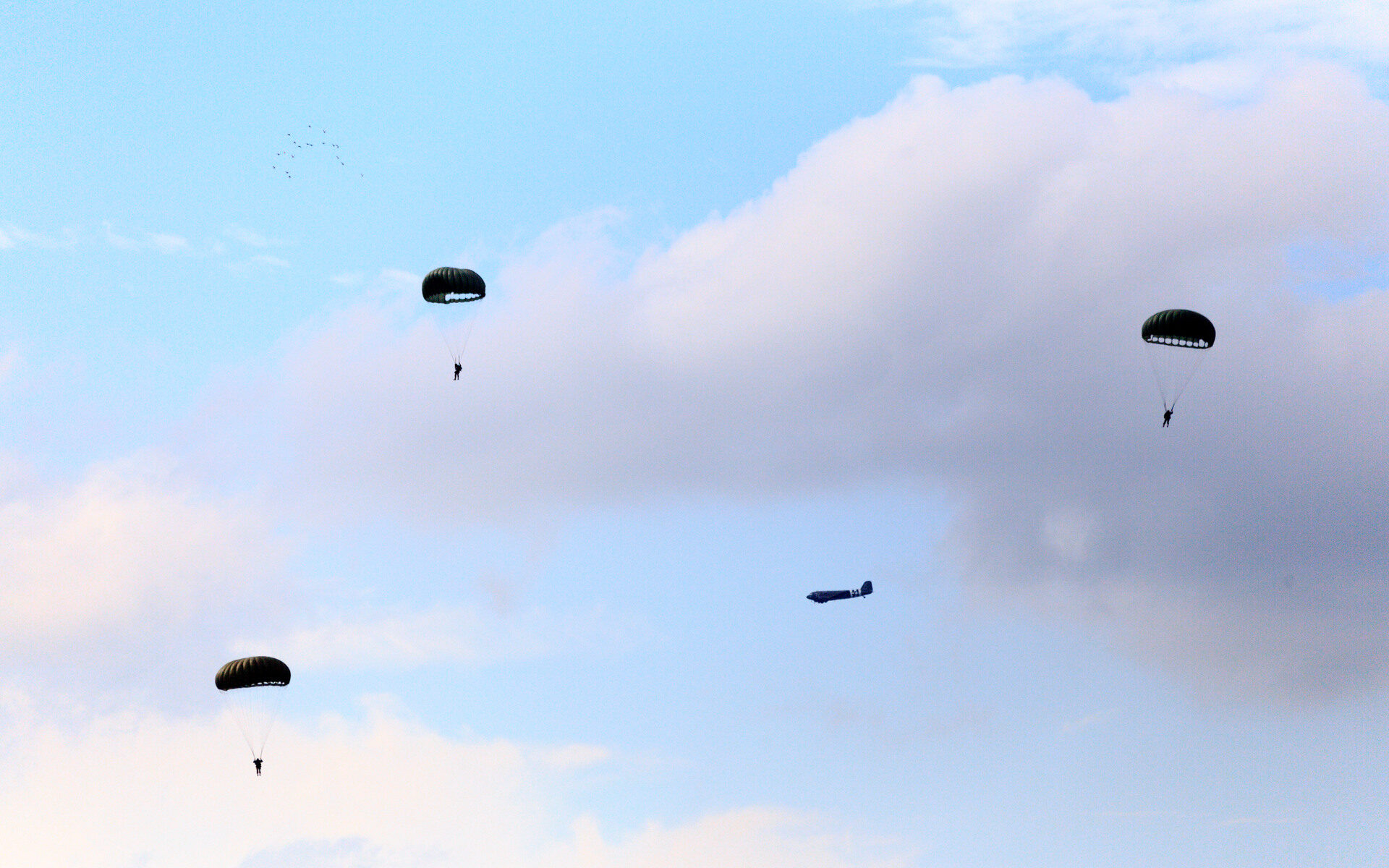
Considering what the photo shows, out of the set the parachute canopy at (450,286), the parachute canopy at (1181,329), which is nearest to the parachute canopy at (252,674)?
the parachute canopy at (450,286)

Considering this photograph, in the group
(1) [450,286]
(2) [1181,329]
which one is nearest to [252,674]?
(1) [450,286]

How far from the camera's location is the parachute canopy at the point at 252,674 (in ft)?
400

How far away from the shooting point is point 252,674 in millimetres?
122125

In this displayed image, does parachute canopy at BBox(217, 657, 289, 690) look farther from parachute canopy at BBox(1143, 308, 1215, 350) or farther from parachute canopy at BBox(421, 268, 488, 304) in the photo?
parachute canopy at BBox(1143, 308, 1215, 350)

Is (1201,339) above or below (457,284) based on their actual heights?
below

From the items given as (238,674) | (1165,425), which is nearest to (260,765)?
(238,674)

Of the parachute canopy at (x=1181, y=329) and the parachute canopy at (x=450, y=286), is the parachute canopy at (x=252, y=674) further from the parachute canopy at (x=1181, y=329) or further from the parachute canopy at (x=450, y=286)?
the parachute canopy at (x=1181, y=329)

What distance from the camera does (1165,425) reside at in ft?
392

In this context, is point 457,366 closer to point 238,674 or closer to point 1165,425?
point 238,674

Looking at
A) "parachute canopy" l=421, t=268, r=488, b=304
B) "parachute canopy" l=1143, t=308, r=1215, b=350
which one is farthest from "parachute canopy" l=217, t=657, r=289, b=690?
"parachute canopy" l=1143, t=308, r=1215, b=350

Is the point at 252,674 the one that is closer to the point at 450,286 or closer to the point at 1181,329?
the point at 450,286

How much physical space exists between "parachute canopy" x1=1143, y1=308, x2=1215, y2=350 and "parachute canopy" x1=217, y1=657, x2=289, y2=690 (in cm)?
6957

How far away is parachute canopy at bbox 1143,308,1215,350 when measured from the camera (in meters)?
120

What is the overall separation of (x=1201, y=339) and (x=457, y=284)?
184ft
